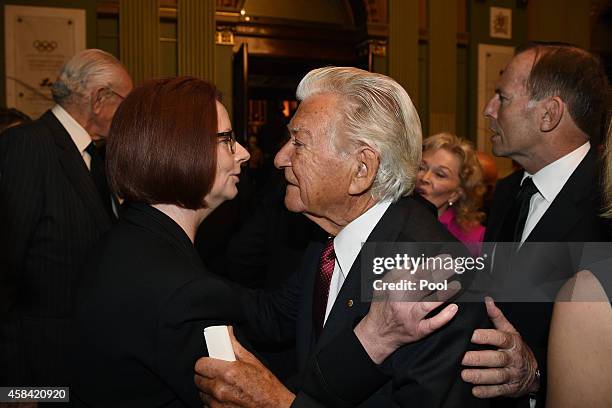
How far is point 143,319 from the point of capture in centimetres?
124

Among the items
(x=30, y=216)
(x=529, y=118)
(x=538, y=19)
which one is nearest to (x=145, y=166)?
(x=30, y=216)

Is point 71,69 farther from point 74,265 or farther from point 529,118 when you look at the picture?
point 529,118

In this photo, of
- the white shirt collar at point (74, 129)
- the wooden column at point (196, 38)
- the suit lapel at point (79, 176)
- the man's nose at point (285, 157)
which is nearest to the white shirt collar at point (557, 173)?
the man's nose at point (285, 157)

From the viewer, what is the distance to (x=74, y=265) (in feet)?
7.41

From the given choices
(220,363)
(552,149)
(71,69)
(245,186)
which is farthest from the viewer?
(245,186)

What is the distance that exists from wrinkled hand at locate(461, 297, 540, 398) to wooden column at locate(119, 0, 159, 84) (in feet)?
18.5

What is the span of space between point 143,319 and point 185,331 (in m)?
0.10

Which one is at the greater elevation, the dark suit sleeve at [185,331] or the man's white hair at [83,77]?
the man's white hair at [83,77]

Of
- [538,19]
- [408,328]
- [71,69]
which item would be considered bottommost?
[408,328]

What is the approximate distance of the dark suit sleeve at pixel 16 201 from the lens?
2.14 meters

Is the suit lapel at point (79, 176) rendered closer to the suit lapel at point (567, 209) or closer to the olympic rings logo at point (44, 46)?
the suit lapel at point (567, 209)

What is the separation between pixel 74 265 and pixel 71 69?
1.02m

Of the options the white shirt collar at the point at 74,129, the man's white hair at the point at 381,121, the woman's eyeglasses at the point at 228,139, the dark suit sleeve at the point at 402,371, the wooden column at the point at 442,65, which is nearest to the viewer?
the dark suit sleeve at the point at 402,371

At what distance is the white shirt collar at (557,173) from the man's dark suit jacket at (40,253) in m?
1.73
